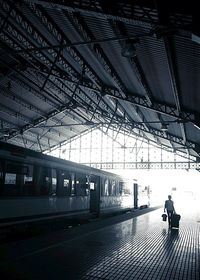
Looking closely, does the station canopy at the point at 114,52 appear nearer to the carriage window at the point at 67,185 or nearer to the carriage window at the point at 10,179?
the carriage window at the point at 67,185

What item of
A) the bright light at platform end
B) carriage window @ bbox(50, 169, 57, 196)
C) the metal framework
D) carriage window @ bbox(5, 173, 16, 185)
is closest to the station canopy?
carriage window @ bbox(50, 169, 57, 196)

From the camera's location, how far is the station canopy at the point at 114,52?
7.89m

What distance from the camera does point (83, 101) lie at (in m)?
25.1

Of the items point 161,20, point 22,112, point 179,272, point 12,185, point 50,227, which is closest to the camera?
point 179,272

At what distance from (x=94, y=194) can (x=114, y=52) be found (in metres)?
7.84

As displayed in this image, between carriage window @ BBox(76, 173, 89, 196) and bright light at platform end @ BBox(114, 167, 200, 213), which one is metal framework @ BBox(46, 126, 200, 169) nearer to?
bright light at platform end @ BBox(114, 167, 200, 213)

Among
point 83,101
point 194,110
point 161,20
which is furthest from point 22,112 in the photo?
point 161,20

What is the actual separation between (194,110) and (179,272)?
467 inches

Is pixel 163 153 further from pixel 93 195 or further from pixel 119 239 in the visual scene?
pixel 119 239

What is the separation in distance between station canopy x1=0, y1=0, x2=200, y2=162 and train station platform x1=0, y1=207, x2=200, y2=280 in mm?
5746

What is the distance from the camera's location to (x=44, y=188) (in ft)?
32.2

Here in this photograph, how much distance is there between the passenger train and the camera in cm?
802

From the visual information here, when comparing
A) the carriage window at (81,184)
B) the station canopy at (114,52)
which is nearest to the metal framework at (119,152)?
the station canopy at (114,52)

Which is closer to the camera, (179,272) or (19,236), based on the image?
(179,272)
